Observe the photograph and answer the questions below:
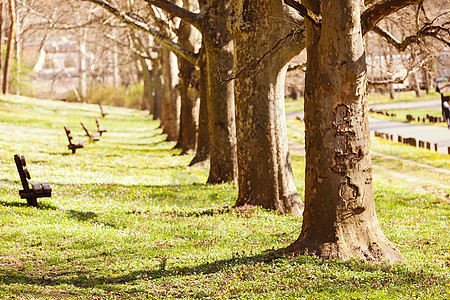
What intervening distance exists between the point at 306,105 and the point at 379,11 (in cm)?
166

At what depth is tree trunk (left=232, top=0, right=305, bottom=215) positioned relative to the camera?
39.8ft

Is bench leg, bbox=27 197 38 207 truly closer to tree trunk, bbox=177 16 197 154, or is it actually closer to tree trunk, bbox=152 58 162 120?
tree trunk, bbox=177 16 197 154

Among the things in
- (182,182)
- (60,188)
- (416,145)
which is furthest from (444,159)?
(60,188)

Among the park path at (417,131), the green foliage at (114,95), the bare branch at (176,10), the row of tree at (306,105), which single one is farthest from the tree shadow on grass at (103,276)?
the green foliage at (114,95)

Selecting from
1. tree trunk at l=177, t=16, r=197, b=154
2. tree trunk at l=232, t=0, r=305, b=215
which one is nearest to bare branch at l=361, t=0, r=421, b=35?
tree trunk at l=232, t=0, r=305, b=215

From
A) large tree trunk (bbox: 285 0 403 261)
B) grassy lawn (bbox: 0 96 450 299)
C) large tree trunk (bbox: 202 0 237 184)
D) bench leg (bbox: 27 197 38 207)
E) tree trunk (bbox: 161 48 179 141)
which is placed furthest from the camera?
tree trunk (bbox: 161 48 179 141)

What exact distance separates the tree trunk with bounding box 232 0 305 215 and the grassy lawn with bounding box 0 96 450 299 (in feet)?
1.89

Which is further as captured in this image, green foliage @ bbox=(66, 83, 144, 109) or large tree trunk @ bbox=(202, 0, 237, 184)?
green foliage @ bbox=(66, 83, 144, 109)

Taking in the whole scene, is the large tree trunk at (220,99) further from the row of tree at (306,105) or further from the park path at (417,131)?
the park path at (417,131)

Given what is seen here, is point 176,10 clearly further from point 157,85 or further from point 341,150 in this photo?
point 157,85

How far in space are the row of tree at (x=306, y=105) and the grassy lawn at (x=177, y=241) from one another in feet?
1.71

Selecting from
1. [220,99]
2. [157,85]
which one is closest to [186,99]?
[220,99]

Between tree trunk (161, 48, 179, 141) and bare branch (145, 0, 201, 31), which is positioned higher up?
bare branch (145, 0, 201, 31)

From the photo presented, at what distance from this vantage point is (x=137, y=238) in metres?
10.4
